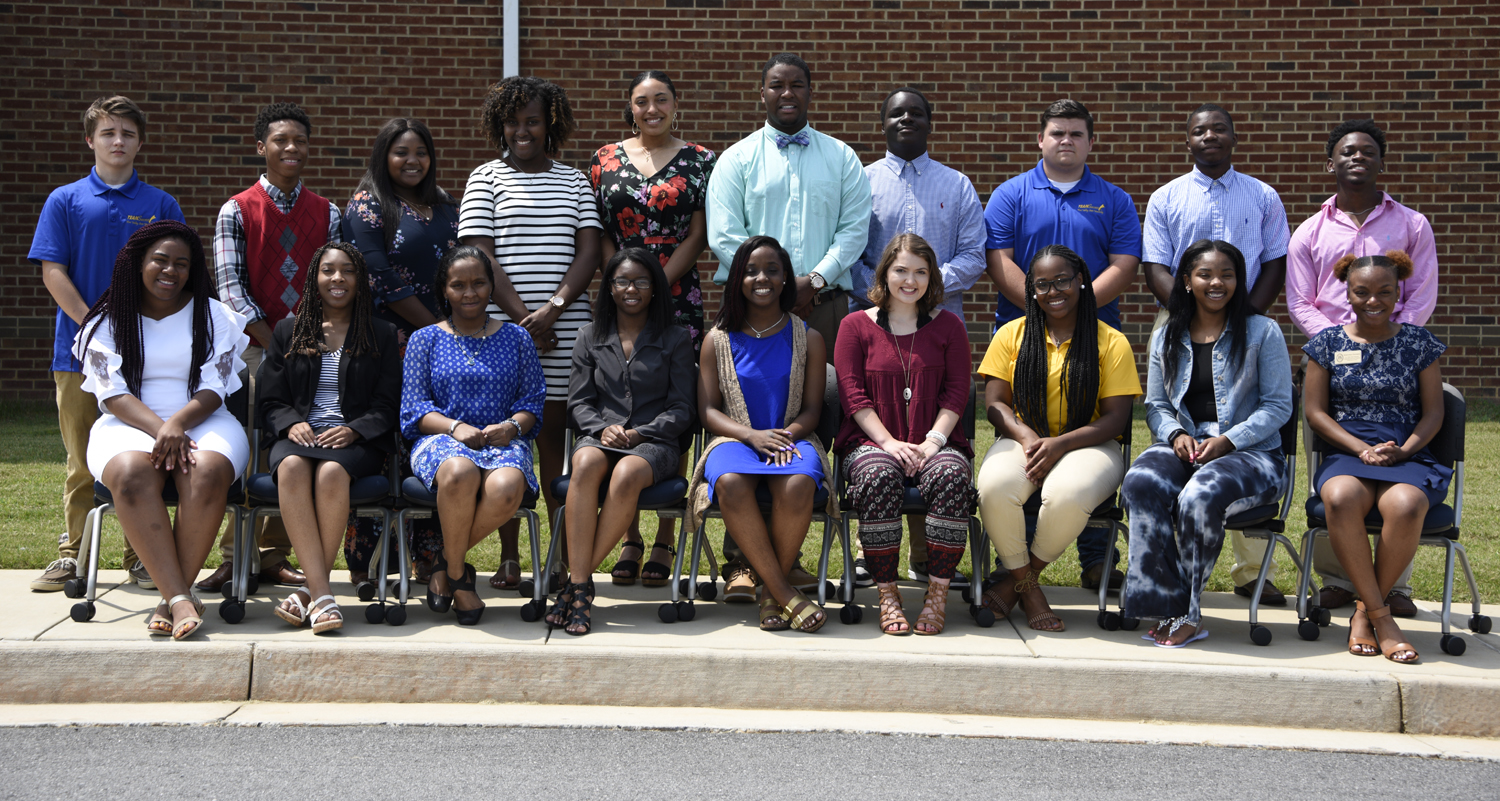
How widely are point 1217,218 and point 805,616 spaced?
9.20 feet

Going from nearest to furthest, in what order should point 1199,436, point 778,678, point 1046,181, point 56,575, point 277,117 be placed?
point 778,678 < point 1199,436 < point 56,575 < point 277,117 < point 1046,181

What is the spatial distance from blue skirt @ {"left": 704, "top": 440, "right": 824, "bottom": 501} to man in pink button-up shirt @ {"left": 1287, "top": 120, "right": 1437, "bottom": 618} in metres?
2.37

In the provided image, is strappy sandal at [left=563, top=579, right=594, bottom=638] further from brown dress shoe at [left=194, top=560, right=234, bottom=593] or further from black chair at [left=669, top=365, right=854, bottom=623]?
brown dress shoe at [left=194, top=560, right=234, bottom=593]

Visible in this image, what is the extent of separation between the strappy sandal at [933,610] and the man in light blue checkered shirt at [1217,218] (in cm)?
170

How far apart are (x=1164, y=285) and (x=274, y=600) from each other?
4.19 meters

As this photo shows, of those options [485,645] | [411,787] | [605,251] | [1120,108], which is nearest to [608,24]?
[1120,108]

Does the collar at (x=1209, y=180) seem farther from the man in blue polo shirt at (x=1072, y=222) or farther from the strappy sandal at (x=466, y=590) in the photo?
the strappy sandal at (x=466, y=590)

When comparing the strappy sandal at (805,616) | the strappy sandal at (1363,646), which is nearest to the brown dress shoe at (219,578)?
the strappy sandal at (805,616)

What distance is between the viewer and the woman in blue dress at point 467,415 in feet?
15.7

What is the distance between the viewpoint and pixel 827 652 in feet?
14.3

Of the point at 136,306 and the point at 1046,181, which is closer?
the point at 136,306

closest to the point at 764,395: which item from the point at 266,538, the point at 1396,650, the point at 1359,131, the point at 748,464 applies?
the point at 748,464

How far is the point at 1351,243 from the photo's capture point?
556 cm

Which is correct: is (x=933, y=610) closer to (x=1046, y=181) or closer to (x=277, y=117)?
(x=1046, y=181)
